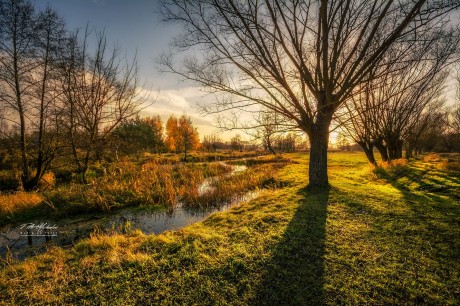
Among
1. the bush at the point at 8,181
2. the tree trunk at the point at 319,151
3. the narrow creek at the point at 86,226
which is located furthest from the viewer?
the bush at the point at 8,181

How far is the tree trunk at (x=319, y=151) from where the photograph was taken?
6.60m

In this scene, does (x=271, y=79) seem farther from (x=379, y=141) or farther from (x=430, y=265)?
(x=379, y=141)

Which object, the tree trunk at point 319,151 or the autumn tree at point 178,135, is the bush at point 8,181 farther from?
the autumn tree at point 178,135

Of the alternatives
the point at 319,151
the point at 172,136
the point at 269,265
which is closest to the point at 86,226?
the point at 269,265

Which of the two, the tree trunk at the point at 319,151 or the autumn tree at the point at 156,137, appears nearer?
the tree trunk at the point at 319,151

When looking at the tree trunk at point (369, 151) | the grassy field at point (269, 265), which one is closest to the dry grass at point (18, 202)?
the grassy field at point (269, 265)

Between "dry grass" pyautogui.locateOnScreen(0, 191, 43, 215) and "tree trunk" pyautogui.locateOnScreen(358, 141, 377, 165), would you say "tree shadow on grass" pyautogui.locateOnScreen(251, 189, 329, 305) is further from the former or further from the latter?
"tree trunk" pyautogui.locateOnScreen(358, 141, 377, 165)

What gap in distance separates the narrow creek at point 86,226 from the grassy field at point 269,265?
1161 millimetres

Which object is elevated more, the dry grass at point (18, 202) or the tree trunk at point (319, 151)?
the tree trunk at point (319, 151)

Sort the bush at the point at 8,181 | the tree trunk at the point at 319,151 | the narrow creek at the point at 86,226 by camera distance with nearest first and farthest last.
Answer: the narrow creek at the point at 86,226
the tree trunk at the point at 319,151
the bush at the point at 8,181

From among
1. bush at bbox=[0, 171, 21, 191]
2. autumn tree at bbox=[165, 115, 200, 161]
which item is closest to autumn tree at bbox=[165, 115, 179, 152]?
autumn tree at bbox=[165, 115, 200, 161]

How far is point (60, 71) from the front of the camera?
26.6ft

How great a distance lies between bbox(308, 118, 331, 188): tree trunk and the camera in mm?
6598

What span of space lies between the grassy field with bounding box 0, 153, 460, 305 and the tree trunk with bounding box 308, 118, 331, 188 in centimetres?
246
